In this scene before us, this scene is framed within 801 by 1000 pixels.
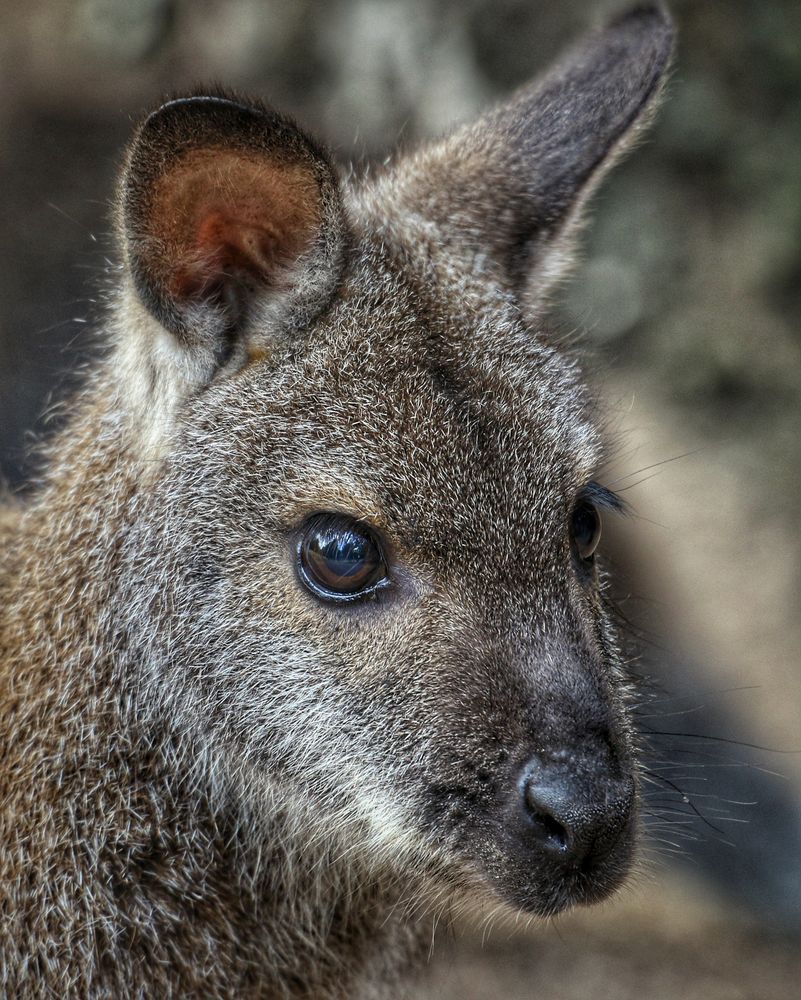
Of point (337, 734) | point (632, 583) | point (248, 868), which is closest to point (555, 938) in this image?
point (632, 583)

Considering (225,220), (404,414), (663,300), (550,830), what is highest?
(225,220)

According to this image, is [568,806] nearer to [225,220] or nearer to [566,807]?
[566,807]

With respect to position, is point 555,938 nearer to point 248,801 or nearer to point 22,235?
point 248,801

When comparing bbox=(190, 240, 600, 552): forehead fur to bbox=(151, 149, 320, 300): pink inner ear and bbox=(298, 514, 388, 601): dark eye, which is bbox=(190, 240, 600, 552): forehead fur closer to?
bbox=(298, 514, 388, 601): dark eye

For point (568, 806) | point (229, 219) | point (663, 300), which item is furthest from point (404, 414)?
point (663, 300)

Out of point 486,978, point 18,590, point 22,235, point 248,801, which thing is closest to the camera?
point 248,801

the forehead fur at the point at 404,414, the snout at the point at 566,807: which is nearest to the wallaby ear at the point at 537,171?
the forehead fur at the point at 404,414
